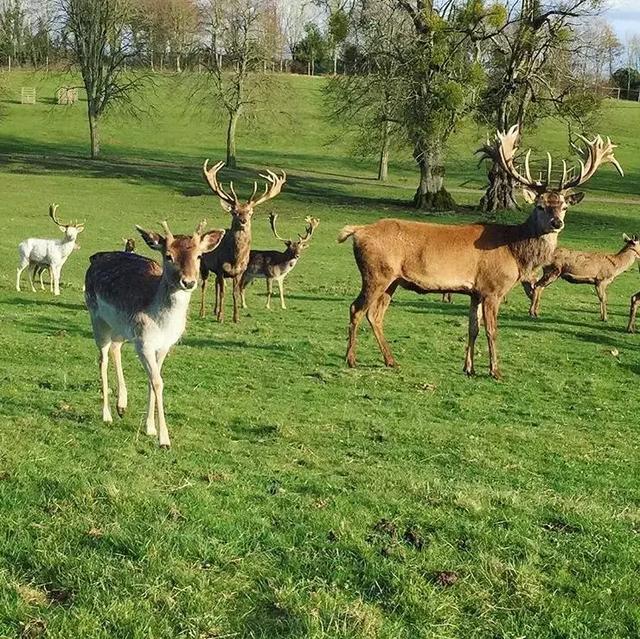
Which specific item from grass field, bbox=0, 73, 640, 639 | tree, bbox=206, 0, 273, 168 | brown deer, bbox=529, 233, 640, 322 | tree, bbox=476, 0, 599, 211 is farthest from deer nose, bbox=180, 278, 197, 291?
tree, bbox=206, 0, 273, 168

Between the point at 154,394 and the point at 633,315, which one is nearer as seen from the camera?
the point at 154,394

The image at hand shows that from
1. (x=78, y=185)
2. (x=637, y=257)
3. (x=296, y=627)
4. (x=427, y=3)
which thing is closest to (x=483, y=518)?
(x=296, y=627)

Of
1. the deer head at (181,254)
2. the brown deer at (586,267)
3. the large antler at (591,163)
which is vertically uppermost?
the large antler at (591,163)

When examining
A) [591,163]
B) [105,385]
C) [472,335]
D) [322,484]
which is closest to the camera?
[322,484]

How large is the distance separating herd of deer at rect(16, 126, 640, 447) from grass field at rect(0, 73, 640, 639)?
61 centimetres

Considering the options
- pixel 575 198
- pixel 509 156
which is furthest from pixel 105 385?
pixel 509 156

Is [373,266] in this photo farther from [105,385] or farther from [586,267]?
[586,267]

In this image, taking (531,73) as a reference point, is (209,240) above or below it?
below

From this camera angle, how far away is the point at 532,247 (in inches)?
467

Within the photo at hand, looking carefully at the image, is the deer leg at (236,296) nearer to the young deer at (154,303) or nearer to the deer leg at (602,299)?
the deer leg at (602,299)

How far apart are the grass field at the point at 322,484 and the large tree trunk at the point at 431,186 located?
19914 mm

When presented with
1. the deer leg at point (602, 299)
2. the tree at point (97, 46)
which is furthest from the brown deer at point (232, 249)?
the tree at point (97, 46)

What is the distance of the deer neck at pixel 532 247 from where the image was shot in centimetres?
1182

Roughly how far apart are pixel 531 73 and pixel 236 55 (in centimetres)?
1978
